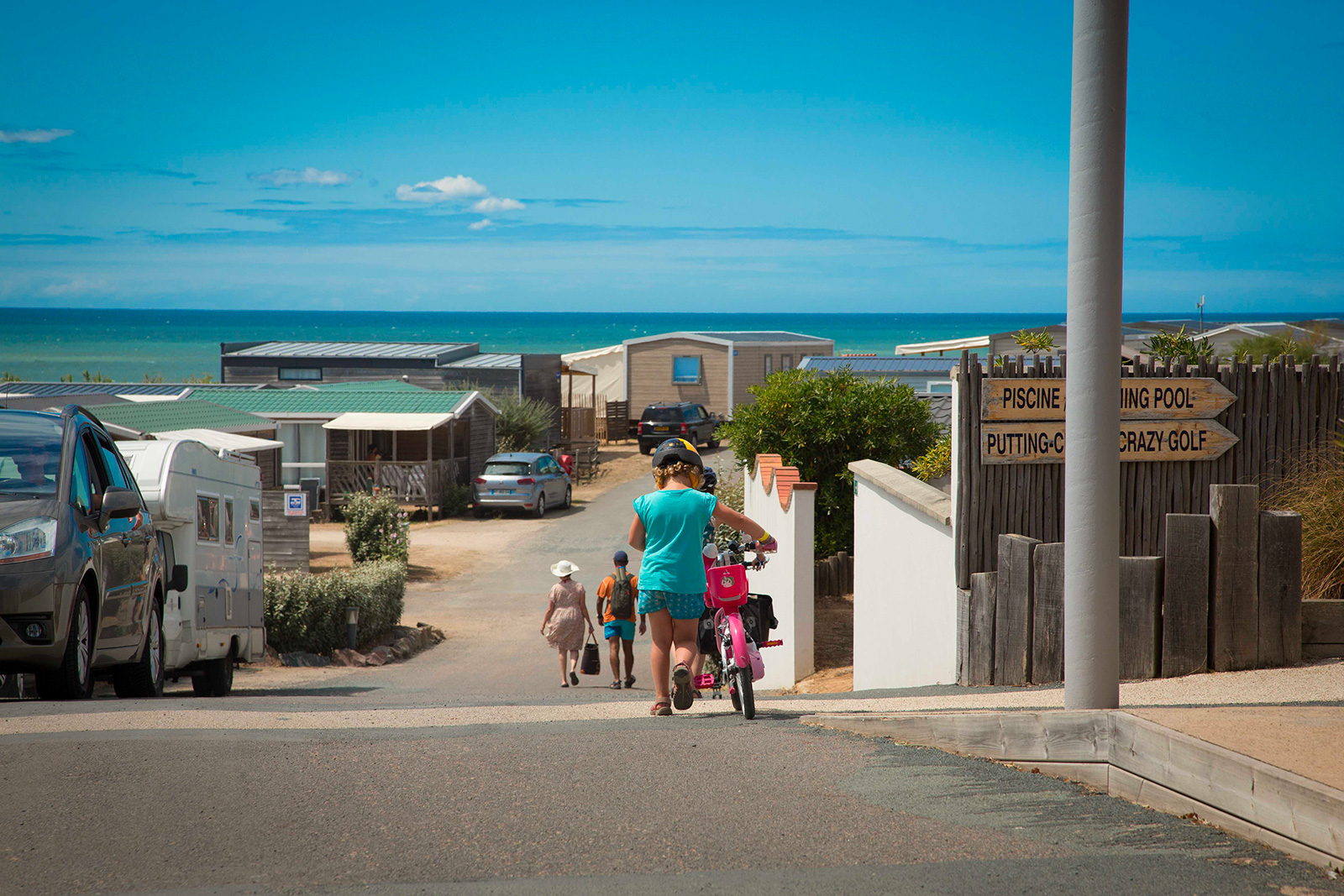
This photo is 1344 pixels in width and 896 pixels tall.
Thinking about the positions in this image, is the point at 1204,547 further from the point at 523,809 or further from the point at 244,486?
the point at 244,486

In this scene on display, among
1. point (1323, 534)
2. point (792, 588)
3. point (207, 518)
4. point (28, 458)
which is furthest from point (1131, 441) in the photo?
point (207, 518)

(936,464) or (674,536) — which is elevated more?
(936,464)

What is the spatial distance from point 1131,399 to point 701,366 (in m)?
37.4

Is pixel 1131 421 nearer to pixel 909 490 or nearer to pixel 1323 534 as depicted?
pixel 1323 534

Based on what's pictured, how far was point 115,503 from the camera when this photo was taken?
267 inches

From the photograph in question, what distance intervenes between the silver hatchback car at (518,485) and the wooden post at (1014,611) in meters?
21.3

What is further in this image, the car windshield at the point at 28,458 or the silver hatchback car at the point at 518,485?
the silver hatchback car at the point at 518,485

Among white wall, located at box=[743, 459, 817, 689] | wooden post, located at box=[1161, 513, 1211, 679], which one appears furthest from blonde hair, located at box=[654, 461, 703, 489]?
white wall, located at box=[743, 459, 817, 689]

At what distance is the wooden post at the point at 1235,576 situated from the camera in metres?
6.18

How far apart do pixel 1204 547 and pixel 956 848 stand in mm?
3311

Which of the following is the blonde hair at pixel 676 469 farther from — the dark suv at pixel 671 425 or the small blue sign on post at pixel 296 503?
the dark suv at pixel 671 425

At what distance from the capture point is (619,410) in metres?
44.7

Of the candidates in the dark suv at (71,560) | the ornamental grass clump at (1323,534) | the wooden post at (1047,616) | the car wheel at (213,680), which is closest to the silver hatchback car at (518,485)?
the car wheel at (213,680)

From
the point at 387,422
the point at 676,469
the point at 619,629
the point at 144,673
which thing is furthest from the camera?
the point at 387,422
